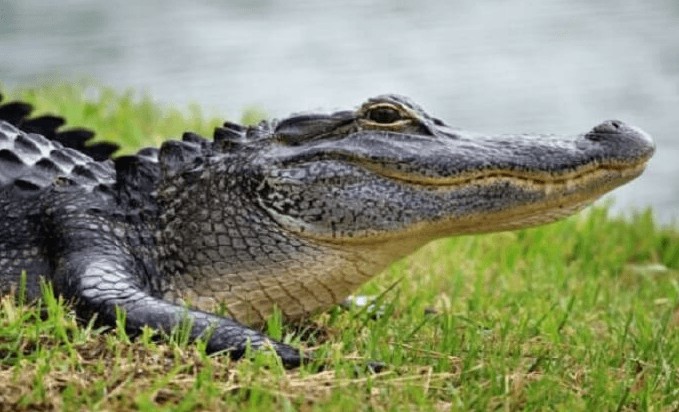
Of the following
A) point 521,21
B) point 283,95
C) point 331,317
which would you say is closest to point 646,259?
point 331,317

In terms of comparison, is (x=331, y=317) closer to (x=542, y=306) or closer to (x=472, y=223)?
(x=472, y=223)

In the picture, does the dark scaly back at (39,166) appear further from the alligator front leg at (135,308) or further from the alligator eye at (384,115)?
the alligator eye at (384,115)

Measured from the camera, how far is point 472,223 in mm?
4859

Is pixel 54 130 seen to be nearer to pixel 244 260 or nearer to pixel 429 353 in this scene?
pixel 244 260

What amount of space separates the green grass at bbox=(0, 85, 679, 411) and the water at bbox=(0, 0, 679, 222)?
7203mm

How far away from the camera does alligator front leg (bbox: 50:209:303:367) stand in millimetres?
4316

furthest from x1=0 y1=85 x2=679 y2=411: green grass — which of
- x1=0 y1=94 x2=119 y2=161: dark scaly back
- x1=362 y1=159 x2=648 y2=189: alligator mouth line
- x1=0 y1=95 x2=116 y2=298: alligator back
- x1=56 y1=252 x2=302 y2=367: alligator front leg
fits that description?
x1=0 y1=94 x2=119 y2=161: dark scaly back

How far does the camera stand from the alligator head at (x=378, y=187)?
15.8ft

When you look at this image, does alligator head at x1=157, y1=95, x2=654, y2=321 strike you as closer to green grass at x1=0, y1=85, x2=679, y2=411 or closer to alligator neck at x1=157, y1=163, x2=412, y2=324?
alligator neck at x1=157, y1=163, x2=412, y2=324

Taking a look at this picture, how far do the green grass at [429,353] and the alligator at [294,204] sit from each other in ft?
0.75

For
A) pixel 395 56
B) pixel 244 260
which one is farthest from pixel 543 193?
pixel 395 56

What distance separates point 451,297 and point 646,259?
2376 millimetres

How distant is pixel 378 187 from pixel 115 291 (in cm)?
100

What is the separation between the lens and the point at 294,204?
4.91 meters
